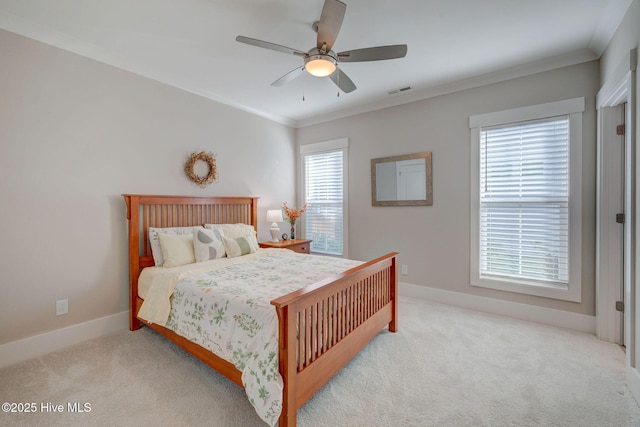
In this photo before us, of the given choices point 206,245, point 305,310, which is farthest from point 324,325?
point 206,245

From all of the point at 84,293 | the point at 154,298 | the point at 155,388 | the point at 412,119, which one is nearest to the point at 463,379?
the point at 155,388

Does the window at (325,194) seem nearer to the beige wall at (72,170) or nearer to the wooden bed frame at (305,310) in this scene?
the wooden bed frame at (305,310)

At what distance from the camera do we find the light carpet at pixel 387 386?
1657mm

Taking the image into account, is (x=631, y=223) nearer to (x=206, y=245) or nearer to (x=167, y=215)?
(x=206, y=245)

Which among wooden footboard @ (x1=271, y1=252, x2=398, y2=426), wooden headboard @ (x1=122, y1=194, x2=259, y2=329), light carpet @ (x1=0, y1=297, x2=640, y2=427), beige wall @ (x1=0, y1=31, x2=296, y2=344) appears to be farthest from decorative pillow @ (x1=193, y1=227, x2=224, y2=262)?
wooden footboard @ (x1=271, y1=252, x2=398, y2=426)

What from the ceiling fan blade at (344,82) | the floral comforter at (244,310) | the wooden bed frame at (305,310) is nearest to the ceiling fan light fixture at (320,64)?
the ceiling fan blade at (344,82)

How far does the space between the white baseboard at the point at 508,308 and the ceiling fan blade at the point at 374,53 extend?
281cm

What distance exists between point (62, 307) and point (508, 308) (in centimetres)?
447

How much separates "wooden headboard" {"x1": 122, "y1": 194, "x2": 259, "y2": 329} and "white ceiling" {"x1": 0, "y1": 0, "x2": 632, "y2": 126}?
138 centimetres

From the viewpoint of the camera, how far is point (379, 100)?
3.92 m

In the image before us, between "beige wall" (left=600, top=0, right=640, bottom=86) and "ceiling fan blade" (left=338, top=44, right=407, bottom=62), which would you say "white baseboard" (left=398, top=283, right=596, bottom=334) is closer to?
"beige wall" (left=600, top=0, right=640, bottom=86)

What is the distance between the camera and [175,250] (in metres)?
2.78

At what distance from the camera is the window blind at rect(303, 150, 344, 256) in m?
4.52

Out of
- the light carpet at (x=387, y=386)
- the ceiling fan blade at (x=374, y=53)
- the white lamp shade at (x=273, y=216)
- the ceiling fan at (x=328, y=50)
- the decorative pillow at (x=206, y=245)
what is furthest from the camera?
the white lamp shade at (x=273, y=216)
